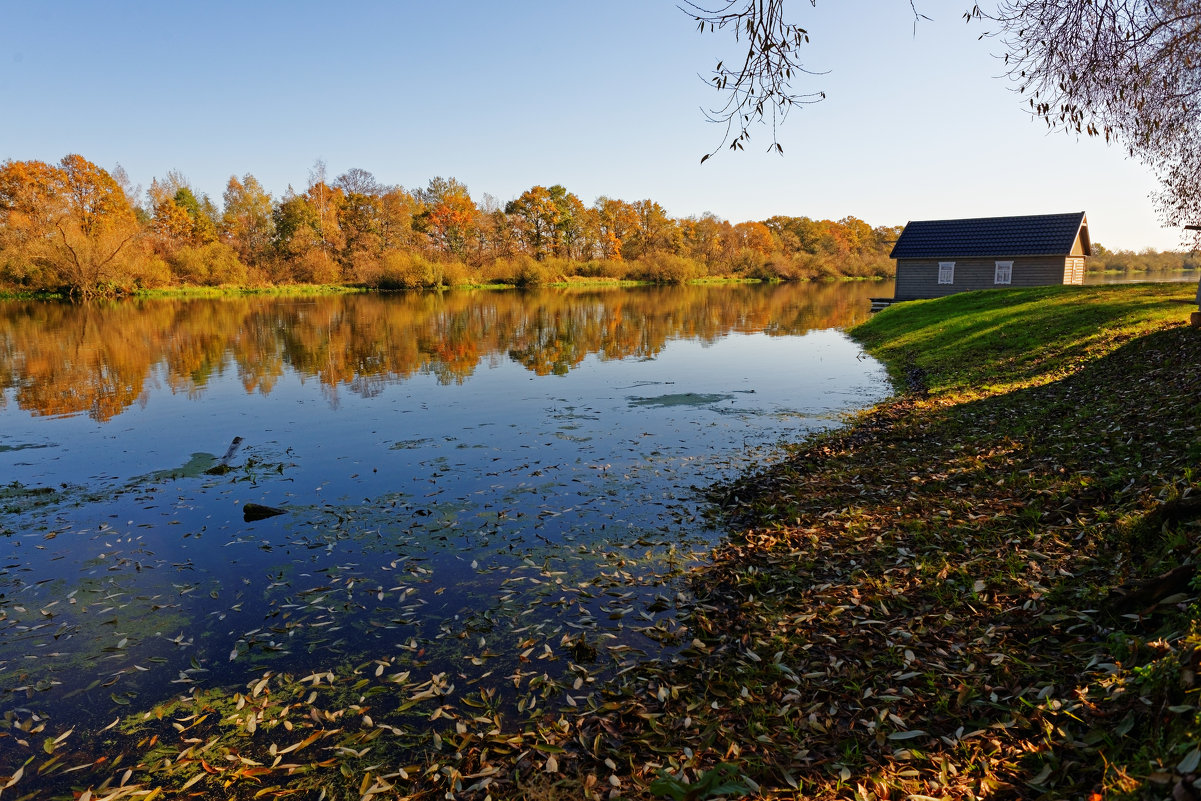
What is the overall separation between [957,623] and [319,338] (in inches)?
1263

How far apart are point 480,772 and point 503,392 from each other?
1499 centimetres

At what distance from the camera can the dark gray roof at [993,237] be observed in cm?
4197

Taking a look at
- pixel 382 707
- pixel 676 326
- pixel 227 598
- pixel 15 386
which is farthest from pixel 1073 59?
pixel 676 326

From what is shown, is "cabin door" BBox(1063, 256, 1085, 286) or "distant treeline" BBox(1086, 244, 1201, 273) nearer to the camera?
"cabin door" BBox(1063, 256, 1085, 286)

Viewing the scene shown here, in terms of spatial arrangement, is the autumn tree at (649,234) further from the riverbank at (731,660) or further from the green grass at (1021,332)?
the riverbank at (731,660)

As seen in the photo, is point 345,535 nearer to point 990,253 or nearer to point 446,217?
point 990,253

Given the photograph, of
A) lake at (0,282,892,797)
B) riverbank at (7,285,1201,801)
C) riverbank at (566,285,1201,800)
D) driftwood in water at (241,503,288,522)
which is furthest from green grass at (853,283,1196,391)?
driftwood in water at (241,503,288,522)

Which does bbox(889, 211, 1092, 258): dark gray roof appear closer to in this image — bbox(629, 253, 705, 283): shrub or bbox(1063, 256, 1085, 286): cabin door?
bbox(1063, 256, 1085, 286): cabin door

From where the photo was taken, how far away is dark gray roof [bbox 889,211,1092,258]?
41969mm

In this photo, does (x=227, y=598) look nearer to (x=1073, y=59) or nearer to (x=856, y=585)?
(x=856, y=585)

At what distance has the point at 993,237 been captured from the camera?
147 feet

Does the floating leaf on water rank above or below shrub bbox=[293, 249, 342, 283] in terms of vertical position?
below

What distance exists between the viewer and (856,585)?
6691 mm

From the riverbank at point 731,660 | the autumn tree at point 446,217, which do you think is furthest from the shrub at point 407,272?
the riverbank at point 731,660
